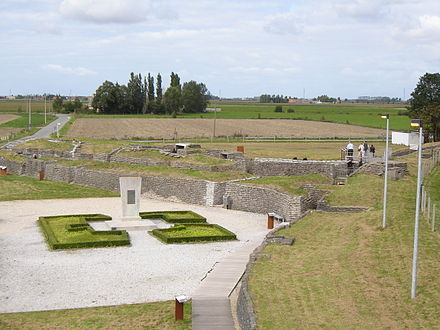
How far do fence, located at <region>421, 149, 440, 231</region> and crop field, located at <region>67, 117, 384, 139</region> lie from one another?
39921mm

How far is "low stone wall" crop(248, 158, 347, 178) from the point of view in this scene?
43.8 metres

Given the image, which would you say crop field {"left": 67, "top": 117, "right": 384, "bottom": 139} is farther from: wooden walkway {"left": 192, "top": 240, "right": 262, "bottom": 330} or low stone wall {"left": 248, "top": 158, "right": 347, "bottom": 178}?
wooden walkway {"left": 192, "top": 240, "right": 262, "bottom": 330}

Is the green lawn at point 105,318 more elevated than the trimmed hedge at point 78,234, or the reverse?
the trimmed hedge at point 78,234

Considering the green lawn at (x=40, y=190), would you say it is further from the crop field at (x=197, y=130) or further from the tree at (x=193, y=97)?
the tree at (x=193, y=97)

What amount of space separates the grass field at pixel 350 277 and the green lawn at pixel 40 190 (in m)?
21.1

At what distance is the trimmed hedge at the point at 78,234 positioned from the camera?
93.1 feet

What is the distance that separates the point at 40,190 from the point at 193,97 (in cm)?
10861

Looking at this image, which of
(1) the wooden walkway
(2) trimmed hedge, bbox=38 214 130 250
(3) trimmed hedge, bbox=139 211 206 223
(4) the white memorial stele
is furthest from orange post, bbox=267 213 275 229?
(2) trimmed hedge, bbox=38 214 130 250

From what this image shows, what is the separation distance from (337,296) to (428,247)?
5304 millimetres

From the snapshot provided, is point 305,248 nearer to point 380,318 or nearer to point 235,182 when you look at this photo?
point 380,318

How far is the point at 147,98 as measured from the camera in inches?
5901

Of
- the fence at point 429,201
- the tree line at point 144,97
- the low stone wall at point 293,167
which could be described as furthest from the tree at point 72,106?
the fence at point 429,201

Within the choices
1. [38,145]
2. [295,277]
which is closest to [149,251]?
[295,277]

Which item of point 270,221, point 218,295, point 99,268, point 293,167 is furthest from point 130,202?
point 293,167
